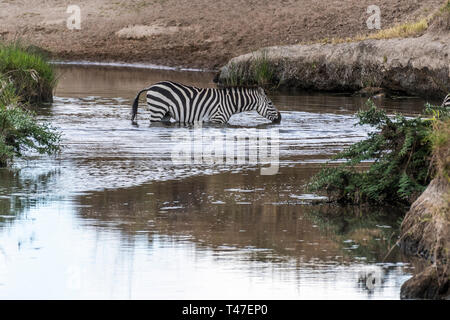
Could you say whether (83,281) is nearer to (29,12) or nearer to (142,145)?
(142,145)

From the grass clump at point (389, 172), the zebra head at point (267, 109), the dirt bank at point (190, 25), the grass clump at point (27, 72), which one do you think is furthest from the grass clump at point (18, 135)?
the dirt bank at point (190, 25)

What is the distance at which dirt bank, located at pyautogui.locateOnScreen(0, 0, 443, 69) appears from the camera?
33406mm

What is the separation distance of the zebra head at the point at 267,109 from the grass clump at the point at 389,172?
7.91m

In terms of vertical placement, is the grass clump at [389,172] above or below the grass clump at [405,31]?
below

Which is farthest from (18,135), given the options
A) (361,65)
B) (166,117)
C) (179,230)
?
(361,65)

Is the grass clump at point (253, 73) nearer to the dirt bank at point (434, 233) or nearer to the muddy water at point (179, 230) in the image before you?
the muddy water at point (179, 230)

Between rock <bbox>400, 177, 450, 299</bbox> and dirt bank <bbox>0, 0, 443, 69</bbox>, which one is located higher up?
dirt bank <bbox>0, 0, 443, 69</bbox>

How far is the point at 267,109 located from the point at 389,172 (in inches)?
347

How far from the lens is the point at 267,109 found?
62.2 feet

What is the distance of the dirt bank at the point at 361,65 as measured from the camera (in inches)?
953

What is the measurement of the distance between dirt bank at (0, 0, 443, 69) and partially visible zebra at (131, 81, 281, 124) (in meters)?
13.4

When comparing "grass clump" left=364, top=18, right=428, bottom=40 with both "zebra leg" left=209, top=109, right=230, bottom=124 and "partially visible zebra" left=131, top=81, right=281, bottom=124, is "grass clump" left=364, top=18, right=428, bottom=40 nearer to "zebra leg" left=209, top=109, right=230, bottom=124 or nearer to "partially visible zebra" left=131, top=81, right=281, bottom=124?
"partially visible zebra" left=131, top=81, right=281, bottom=124

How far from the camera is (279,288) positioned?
7.22m

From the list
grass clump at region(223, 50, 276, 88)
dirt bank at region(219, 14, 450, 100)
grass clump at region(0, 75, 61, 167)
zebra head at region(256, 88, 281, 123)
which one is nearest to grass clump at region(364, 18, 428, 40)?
dirt bank at region(219, 14, 450, 100)
